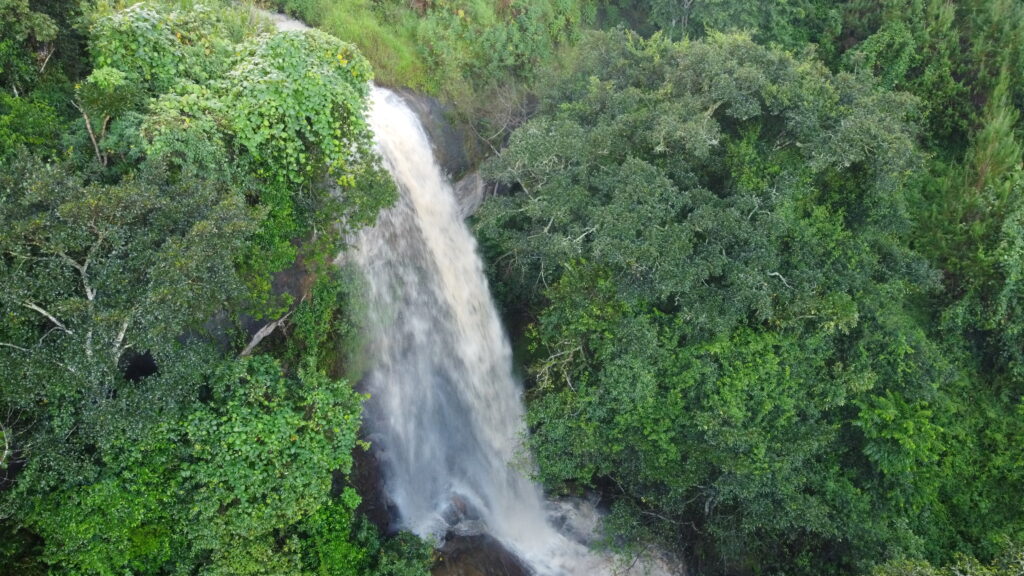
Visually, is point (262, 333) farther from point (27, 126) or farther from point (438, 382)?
point (27, 126)

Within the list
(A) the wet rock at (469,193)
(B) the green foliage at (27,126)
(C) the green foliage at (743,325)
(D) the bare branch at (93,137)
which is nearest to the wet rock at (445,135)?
(A) the wet rock at (469,193)

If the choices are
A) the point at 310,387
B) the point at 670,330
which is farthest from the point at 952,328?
the point at 310,387

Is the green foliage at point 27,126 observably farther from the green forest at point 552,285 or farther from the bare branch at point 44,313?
the bare branch at point 44,313

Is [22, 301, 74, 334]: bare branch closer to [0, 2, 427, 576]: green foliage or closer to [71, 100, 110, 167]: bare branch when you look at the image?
[0, 2, 427, 576]: green foliage

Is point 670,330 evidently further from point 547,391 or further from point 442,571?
point 442,571

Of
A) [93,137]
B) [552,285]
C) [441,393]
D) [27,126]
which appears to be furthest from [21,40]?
[552,285]

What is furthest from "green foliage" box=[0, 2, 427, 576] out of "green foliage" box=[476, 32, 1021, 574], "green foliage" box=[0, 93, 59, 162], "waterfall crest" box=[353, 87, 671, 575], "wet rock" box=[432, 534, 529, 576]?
"green foliage" box=[476, 32, 1021, 574]
